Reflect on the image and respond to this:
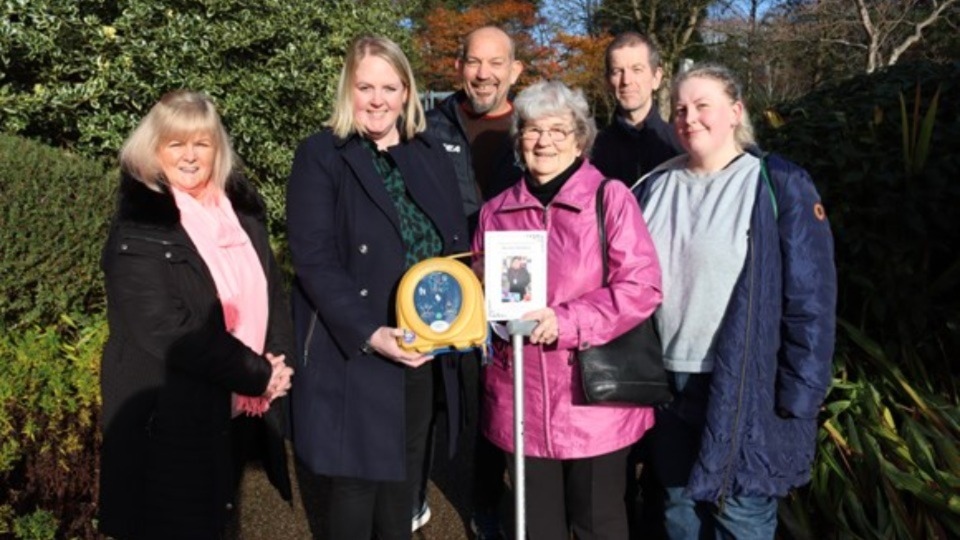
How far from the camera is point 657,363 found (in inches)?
108

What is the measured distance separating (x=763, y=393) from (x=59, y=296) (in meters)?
3.26

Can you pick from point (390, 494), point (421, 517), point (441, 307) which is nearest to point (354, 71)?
point (441, 307)

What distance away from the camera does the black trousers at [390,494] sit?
293 cm

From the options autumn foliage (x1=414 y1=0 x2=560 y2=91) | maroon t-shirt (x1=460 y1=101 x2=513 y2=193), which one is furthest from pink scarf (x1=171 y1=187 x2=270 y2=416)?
autumn foliage (x1=414 y1=0 x2=560 y2=91)

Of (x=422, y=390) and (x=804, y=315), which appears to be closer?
(x=804, y=315)

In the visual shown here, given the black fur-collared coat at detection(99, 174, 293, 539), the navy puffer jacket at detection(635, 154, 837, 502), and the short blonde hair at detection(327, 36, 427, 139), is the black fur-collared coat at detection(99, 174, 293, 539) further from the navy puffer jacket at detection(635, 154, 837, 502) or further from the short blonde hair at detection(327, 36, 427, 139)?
the navy puffer jacket at detection(635, 154, 837, 502)

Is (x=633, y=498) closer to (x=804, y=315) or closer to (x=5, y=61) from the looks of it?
(x=804, y=315)

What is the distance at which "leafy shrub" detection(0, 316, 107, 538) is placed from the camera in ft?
9.82

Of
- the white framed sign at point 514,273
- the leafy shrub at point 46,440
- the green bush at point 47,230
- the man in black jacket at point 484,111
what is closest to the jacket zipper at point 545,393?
the white framed sign at point 514,273

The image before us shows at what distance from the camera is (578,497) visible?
287cm

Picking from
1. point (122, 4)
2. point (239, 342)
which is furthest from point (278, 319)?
point (122, 4)

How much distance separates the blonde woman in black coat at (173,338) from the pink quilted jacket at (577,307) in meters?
0.92

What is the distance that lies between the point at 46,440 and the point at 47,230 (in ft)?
3.71

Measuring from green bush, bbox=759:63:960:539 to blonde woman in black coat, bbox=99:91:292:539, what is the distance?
7.71 ft
